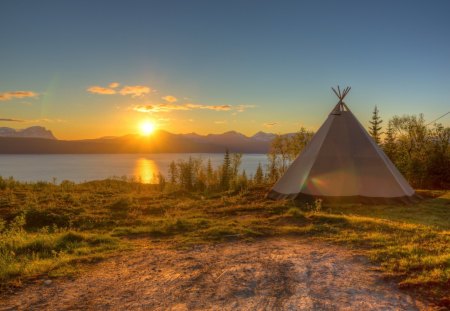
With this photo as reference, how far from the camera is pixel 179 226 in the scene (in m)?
10.4

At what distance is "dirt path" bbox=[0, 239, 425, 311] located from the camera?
15.6 feet

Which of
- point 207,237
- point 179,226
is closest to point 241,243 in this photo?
point 207,237

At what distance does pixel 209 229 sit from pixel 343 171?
7.78 metres

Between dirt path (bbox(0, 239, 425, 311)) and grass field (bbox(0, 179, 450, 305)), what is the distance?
582 mm

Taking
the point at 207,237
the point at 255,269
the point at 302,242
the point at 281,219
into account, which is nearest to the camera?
the point at 255,269

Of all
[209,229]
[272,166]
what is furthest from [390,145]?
[209,229]

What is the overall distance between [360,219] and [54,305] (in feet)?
28.5

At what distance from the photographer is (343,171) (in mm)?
14914

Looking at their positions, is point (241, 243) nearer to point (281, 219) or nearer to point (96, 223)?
point (281, 219)

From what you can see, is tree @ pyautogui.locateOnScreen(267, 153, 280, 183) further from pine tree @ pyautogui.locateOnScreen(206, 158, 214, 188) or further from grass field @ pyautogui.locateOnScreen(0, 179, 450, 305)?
grass field @ pyautogui.locateOnScreen(0, 179, 450, 305)

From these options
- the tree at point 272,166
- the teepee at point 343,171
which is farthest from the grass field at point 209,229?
the tree at point 272,166

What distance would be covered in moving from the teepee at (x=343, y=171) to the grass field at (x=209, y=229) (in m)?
0.82

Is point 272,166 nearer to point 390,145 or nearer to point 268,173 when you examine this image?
point 268,173

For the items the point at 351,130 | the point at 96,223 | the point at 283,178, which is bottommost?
the point at 96,223
